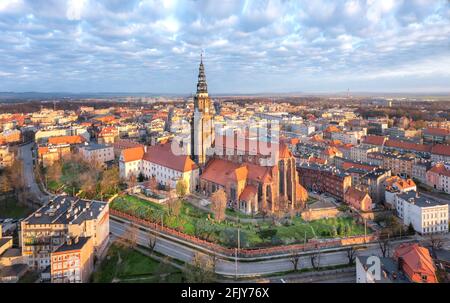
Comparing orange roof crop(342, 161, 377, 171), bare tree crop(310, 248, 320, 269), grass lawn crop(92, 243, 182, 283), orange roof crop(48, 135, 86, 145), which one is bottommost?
grass lawn crop(92, 243, 182, 283)

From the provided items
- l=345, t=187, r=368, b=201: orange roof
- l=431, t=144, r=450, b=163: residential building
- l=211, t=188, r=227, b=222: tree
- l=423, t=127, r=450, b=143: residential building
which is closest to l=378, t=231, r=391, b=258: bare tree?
l=345, t=187, r=368, b=201: orange roof

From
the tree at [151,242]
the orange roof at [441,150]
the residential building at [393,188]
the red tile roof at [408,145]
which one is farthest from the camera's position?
the red tile roof at [408,145]

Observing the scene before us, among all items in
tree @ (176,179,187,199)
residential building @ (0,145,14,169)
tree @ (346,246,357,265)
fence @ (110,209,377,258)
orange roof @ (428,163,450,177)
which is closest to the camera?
tree @ (346,246,357,265)

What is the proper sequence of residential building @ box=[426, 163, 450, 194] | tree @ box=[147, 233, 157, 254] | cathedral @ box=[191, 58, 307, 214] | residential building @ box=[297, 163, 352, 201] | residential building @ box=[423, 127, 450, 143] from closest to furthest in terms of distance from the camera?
tree @ box=[147, 233, 157, 254]
cathedral @ box=[191, 58, 307, 214]
residential building @ box=[297, 163, 352, 201]
residential building @ box=[426, 163, 450, 194]
residential building @ box=[423, 127, 450, 143]

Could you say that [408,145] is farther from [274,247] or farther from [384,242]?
[274,247]

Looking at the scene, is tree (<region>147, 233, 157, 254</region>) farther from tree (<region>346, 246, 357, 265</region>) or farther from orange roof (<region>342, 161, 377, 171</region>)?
orange roof (<region>342, 161, 377, 171</region>)

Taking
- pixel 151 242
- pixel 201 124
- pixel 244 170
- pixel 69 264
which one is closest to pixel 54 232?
pixel 69 264

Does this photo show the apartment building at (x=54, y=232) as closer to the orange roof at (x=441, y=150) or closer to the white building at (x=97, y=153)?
the white building at (x=97, y=153)

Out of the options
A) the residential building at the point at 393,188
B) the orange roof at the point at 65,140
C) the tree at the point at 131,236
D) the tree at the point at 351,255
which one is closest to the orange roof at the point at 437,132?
the residential building at the point at 393,188
